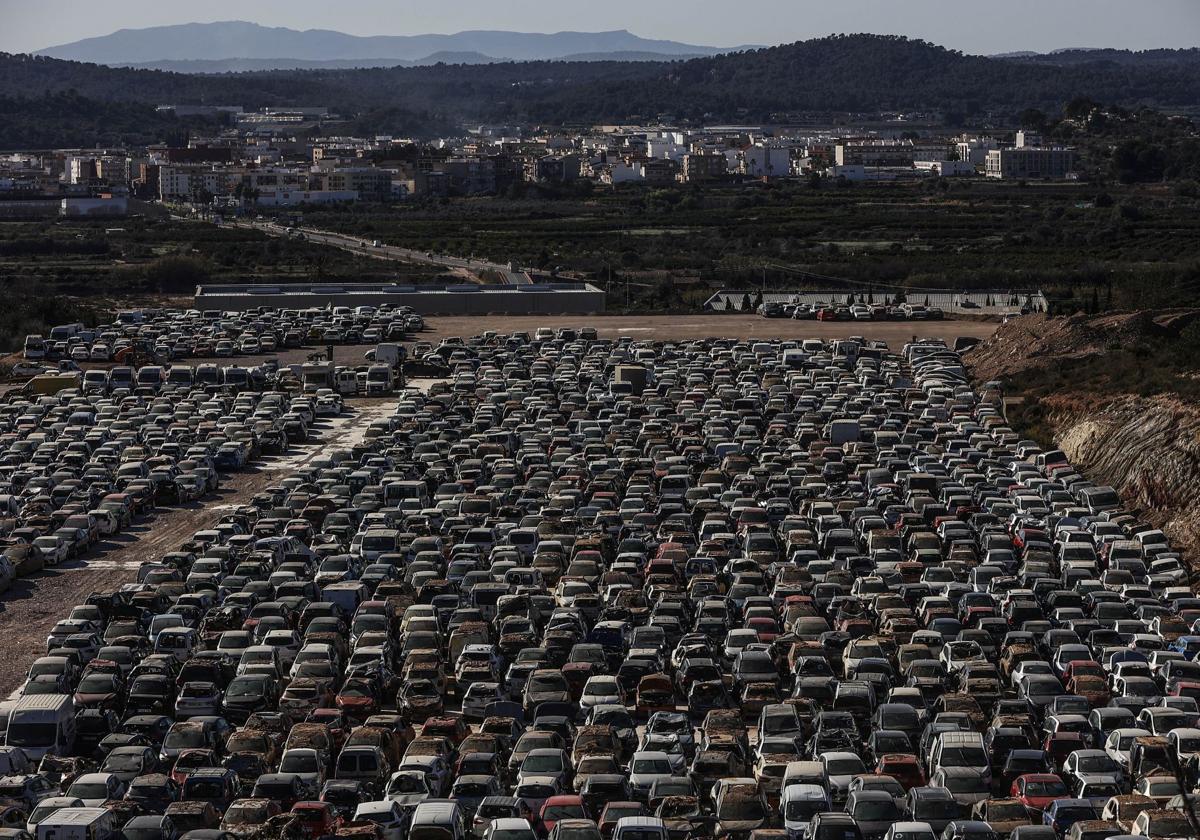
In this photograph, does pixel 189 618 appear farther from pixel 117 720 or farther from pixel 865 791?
pixel 865 791

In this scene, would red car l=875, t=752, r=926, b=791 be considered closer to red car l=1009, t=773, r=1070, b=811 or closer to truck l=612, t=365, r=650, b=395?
red car l=1009, t=773, r=1070, b=811

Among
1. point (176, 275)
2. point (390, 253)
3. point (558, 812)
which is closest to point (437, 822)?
point (558, 812)

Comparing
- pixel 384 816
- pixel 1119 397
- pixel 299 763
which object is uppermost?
pixel 384 816

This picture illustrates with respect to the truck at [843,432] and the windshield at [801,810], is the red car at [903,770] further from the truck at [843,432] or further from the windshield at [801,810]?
the truck at [843,432]

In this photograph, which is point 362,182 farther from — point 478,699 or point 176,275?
point 478,699

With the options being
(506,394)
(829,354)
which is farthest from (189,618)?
(829,354)
